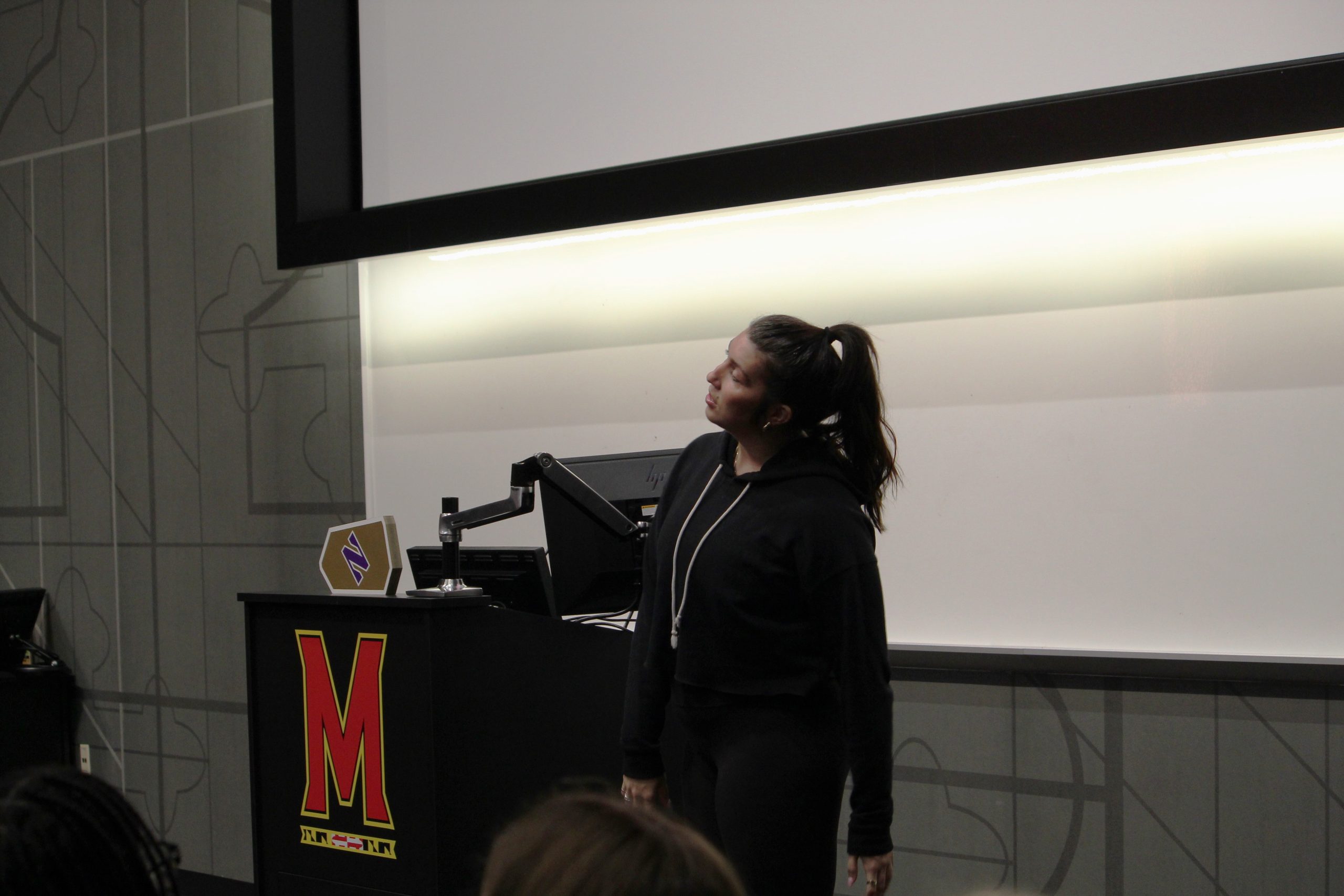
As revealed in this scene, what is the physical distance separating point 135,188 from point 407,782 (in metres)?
3.13

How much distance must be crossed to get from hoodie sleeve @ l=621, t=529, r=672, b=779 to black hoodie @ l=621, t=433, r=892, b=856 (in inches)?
2.4

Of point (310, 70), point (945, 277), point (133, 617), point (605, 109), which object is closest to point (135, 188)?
point (310, 70)

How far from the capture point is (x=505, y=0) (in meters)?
3.31

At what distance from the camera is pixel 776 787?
1.58 metres

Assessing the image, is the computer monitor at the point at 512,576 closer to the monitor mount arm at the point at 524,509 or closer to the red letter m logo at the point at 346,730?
the monitor mount arm at the point at 524,509

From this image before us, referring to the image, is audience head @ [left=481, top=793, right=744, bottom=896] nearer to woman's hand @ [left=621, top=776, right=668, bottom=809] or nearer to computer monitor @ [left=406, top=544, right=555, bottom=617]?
woman's hand @ [left=621, top=776, right=668, bottom=809]

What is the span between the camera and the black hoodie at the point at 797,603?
1616 mm

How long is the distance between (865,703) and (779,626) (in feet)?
0.55

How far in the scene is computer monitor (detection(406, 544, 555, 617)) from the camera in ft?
7.29

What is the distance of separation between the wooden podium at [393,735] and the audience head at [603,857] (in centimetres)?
123

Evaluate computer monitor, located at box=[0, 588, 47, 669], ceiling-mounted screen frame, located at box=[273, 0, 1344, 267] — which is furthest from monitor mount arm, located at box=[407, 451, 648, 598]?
computer monitor, located at box=[0, 588, 47, 669]

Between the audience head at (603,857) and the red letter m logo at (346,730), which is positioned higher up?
the audience head at (603,857)

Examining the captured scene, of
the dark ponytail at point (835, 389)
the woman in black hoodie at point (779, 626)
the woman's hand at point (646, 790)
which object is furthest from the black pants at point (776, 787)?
the dark ponytail at point (835, 389)

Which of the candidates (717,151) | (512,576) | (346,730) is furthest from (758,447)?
(717,151)
